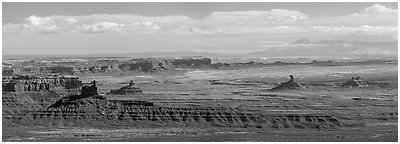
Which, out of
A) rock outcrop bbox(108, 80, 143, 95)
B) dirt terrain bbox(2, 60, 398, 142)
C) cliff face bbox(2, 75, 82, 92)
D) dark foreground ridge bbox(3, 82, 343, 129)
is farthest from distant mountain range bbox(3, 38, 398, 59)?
dark foreground ridge bbox(3, 82, 343, 129)

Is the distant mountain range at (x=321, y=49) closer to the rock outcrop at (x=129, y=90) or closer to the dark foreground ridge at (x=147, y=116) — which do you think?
the dark foreground ridge at (x=147, y=116)

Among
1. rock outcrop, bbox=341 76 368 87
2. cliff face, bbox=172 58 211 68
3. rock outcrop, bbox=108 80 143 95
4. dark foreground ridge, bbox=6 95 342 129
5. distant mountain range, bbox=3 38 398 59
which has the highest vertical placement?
distant mountain range, bbox=3 38 398 59

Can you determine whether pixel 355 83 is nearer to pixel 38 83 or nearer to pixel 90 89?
pixel 90 89

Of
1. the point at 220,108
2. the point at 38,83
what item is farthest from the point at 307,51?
the point at 38,83

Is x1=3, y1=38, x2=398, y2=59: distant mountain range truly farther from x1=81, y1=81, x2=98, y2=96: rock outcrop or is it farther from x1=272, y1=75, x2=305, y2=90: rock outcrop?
x1=81, y1=81, x2=98, y2=96: rock outcrop

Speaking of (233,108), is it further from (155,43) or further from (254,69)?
(155,43)

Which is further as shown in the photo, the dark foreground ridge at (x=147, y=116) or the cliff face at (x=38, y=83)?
the cliff face at (x=38, y=83)

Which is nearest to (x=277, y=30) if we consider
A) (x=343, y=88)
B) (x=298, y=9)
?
(x=298, y=9)

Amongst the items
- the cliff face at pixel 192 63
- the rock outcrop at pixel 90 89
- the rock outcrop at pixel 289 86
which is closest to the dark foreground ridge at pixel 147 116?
the rock outcrop at pixel 90 89
